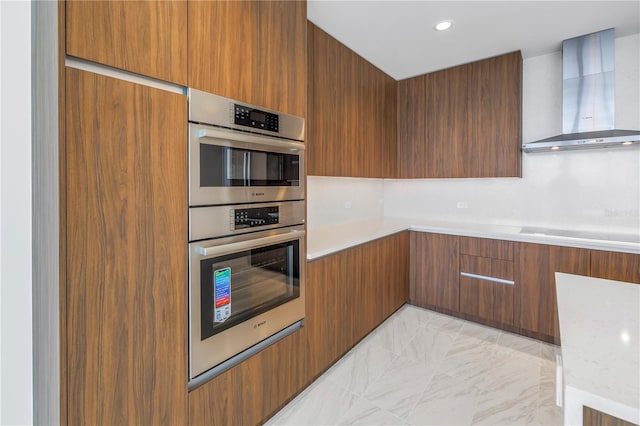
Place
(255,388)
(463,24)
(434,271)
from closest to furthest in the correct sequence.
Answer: (255,388) < (463,24) < (434,271)

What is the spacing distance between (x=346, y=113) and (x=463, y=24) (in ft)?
3.51

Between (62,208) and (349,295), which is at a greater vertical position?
(62,208)

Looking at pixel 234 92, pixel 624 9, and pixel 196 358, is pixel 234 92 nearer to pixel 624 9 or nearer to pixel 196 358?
pixel 196 358

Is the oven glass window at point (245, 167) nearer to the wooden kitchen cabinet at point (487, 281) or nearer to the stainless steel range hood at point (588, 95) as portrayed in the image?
the wooden kitchen cabinet at point (487, 281)

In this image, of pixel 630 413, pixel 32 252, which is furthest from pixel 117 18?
pixel 630 413

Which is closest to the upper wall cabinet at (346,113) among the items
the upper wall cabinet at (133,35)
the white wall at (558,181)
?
the white wall at (558,181)

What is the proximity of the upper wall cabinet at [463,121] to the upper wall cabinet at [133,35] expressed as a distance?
2.72m

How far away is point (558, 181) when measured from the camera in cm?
281

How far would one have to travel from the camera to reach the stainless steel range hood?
235cm

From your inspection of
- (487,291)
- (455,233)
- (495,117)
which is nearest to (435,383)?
(487,291)

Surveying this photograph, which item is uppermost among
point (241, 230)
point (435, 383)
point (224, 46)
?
point (224, 46)

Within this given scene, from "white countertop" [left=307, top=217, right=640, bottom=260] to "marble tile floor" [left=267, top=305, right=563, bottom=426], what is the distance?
871 millimetres

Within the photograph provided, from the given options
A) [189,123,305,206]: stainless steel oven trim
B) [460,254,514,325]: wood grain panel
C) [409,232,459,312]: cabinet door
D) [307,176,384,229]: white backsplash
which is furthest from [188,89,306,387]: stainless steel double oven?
[460,254,514,325]: wood grain panel

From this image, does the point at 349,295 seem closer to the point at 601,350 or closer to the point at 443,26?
the point at 601,350
